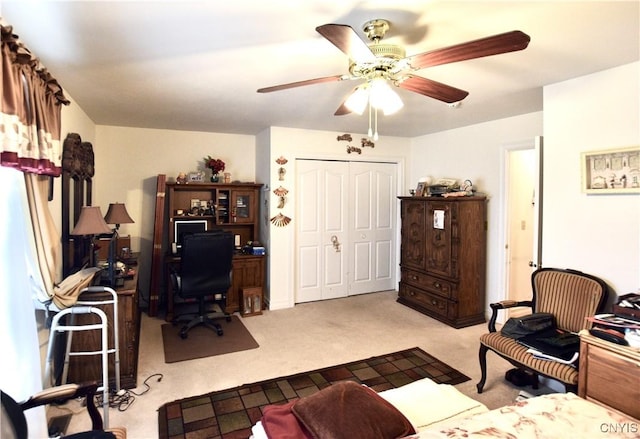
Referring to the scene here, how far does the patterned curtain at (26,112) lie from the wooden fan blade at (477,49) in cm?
184

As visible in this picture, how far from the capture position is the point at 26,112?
73.4 inches

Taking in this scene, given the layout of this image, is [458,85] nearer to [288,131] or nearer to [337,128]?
[337,128]

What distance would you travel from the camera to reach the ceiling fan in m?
1.44

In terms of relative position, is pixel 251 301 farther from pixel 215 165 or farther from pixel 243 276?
pixel 215 165

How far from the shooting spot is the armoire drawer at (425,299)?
14.1 ft

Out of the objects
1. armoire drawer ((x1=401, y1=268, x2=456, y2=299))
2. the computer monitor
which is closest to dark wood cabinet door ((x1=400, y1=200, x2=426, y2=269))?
armoire drawer ((x1=401, y1=268, x2=456, y2=299))

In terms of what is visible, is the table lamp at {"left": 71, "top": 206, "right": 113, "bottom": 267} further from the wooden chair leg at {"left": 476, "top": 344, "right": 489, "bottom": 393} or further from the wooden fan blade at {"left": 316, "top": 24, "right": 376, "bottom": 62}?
the wooden chair leg at {"left": 476, "top": 344, "right": 489, "bottom": 393}

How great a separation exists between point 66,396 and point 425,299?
12.8 feet

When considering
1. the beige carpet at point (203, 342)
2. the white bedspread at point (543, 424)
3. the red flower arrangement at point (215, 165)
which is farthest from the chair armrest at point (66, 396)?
the red flower arrangement at point (215, 165)

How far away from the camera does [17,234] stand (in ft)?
6.23

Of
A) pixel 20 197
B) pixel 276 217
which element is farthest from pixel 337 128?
pixel 20 197

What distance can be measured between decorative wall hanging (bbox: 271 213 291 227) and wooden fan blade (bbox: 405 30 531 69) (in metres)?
3.23

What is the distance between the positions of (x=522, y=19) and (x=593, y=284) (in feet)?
6.30

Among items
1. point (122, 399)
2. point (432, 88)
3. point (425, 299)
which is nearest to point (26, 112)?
point (122, 399)
